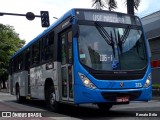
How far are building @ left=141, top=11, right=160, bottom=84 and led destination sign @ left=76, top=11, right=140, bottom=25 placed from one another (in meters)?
16.2

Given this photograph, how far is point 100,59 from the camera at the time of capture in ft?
36.6

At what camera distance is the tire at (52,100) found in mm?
13234

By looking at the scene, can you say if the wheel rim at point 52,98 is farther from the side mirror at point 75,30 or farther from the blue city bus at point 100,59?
the side mirror at point 75,30

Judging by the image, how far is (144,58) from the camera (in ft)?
38.7

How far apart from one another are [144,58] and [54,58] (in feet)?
10.5

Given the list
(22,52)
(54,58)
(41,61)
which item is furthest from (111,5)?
(54,58)

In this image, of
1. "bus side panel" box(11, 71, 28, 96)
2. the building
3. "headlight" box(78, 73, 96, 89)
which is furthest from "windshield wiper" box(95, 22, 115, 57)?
the building

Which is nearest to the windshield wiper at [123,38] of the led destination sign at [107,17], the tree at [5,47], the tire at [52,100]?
the led destination sign at [107,17]

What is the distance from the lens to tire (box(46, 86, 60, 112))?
13.2 metres

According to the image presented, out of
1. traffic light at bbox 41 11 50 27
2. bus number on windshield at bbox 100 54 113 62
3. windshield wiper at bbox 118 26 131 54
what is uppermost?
traffic light at bbox 41 11 50 27

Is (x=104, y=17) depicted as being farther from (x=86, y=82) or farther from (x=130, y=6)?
(x=130, y=6)

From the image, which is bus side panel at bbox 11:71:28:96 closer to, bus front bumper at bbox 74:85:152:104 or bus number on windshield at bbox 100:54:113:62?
bus front bumper at bbox 74:85:152:104

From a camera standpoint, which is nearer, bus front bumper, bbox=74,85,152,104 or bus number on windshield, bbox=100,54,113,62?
bus front bumper, bbox=74,85,152,104

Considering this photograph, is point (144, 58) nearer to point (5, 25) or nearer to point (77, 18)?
point (77, 18)
